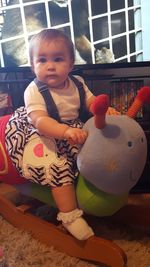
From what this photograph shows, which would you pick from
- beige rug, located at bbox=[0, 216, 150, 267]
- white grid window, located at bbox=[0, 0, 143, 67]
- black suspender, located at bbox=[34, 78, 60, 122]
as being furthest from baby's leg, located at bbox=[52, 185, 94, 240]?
white grid window, located at bbox=[0, 0, 143, 67]

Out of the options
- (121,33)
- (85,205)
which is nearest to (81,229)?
(85,205)

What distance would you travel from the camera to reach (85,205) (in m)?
1.03

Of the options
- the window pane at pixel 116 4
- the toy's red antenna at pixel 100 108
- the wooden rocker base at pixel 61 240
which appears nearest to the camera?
the toy's red antenna at pixel 100 108

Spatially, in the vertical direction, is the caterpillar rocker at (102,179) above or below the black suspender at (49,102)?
below

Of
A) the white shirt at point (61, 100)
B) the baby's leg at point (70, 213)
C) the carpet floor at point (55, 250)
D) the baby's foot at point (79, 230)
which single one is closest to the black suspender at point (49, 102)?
the white shirt at point (61, 100)

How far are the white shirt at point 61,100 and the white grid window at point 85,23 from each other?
16.7 inches

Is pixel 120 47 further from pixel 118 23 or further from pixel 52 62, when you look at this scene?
pixel 52 62

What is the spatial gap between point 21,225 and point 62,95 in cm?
50

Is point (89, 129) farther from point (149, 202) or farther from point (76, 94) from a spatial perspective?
point (149, 202)

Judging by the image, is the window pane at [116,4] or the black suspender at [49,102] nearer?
the black suspender at [49,102]

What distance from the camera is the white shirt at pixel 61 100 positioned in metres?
1.05

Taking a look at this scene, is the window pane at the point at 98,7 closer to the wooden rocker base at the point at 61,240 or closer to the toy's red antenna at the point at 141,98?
the toy's red antenna at the point at 141,98

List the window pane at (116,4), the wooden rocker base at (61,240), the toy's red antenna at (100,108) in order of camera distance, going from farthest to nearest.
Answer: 1. the window pane at (116,4)
2. the wooden rocker base at (61,240)
3. the toy's red antenna at (100,108)

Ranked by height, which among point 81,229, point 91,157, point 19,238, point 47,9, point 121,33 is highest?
point 47,9
